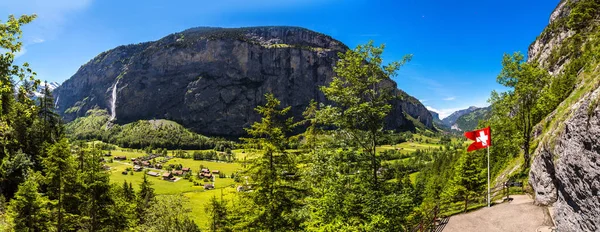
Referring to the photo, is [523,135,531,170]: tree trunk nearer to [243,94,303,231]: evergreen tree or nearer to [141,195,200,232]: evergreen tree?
[243,94,303,231]: evergreen tree

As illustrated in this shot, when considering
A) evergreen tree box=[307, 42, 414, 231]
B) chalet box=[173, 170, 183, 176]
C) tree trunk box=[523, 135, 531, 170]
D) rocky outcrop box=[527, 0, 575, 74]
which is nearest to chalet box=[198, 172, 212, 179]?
chalet box=[173, 170, 183, 176]

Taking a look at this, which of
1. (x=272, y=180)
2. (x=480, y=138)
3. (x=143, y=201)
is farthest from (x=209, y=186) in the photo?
(x=480, y=138)

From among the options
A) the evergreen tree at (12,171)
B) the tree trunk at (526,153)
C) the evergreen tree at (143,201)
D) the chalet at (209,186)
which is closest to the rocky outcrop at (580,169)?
the tree trunk at (526,153)

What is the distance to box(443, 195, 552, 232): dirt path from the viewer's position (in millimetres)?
17688

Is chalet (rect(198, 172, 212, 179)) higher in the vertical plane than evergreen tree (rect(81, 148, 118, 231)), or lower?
lower

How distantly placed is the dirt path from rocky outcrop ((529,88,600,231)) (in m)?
1.85

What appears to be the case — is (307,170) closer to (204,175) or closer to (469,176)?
(469,176)

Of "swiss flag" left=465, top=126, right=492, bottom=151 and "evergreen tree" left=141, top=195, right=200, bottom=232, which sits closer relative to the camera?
"swiss flag" left=465, top=126, right=492, bottom=151

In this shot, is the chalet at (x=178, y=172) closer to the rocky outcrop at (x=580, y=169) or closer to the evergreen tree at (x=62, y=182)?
the evergreen tree at (x=62, y=182)

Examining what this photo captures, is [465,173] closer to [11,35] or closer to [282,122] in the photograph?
[282,122]

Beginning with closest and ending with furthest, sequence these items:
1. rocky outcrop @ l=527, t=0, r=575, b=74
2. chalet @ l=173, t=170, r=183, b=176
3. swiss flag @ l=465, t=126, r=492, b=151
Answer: swiss flag @ l=465, t=126, r=492, b=151, rocky outcrop @ l=527, t=0, r=575, b=74, chalet @ l=173, t=170, r=183, b=176

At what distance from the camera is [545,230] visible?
16562mm

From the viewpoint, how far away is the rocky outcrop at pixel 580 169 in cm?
1224

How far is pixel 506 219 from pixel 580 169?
23.6 ft
